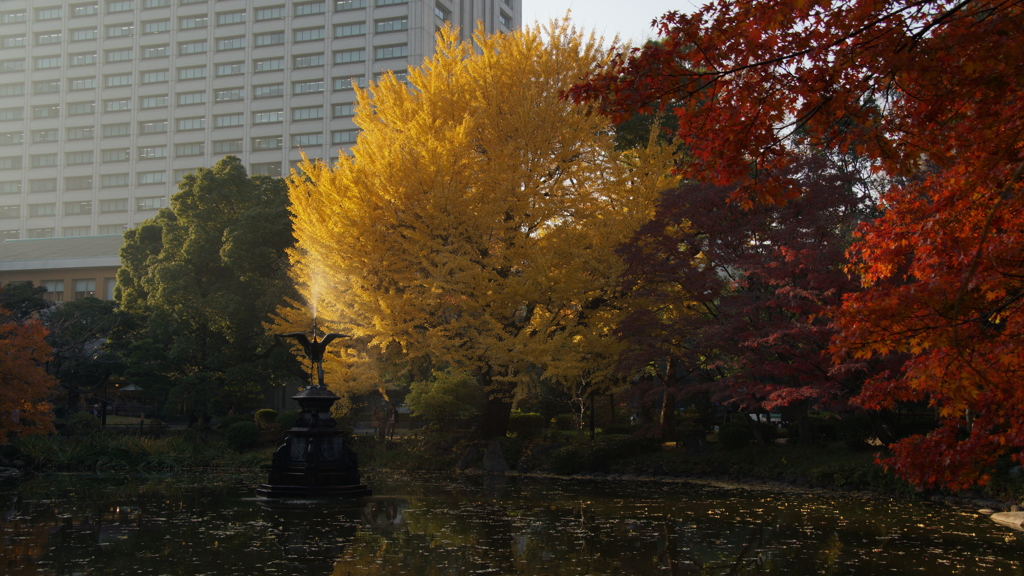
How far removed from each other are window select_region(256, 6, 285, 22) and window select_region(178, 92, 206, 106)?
29.8ft

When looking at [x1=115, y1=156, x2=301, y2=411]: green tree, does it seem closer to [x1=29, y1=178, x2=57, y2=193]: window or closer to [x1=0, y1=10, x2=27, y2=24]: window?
[x1=29, y1=178, x2=57, y2=193]: window

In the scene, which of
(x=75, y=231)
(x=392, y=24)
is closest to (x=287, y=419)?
(x=392, y=24)

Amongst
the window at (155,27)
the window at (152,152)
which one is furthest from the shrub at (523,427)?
the window at (155,27)

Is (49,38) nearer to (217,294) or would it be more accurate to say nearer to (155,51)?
(155,51)

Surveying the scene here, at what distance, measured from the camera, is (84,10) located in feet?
259

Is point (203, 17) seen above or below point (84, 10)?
below

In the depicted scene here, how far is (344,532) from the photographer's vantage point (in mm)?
10555

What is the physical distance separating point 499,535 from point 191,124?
243 feet

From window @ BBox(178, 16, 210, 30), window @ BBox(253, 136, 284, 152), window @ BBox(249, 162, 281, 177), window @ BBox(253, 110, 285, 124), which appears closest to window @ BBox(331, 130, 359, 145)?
window @ BBox(253, 136, 284, 152)

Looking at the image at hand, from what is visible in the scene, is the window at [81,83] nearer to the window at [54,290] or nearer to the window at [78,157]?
the window at [78,157]

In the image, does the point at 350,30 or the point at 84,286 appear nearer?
the point at 84,286

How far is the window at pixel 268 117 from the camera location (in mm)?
72125

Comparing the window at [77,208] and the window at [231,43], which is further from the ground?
the window at [231,43]

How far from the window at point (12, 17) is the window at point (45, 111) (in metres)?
9.40
